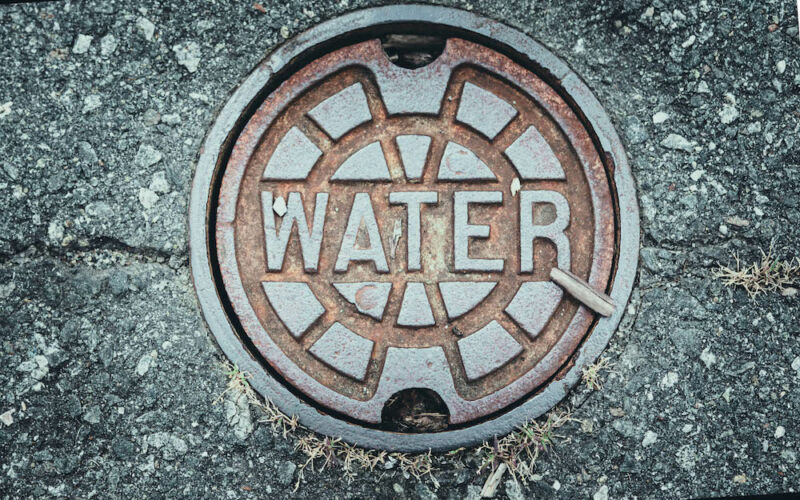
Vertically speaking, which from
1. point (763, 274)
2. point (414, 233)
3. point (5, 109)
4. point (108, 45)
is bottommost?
point (763, 274)

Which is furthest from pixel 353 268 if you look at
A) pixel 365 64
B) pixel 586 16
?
pixel 586 16

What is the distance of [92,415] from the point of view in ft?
5.58

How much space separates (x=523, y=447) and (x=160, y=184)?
1.31 meters

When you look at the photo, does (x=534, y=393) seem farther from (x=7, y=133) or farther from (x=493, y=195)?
(x=7, y=133)

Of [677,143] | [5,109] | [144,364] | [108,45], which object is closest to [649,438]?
[677,143]

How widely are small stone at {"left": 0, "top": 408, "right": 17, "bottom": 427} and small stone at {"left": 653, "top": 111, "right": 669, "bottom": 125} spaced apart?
208 cm

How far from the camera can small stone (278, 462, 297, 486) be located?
5.50 ft

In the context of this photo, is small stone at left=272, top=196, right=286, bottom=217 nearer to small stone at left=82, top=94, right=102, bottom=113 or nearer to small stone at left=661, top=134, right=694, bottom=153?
small stone at left=82, top=94, right=102, bottom=113

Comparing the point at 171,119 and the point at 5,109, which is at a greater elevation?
the point at 5,109

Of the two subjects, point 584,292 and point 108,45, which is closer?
point 584,292

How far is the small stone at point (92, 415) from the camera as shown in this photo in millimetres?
1700

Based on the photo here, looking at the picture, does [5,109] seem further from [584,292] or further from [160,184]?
[584,292]

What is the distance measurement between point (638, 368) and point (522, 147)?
728mm

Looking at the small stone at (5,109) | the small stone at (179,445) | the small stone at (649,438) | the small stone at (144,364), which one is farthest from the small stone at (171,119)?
the small stone at (649,438)
